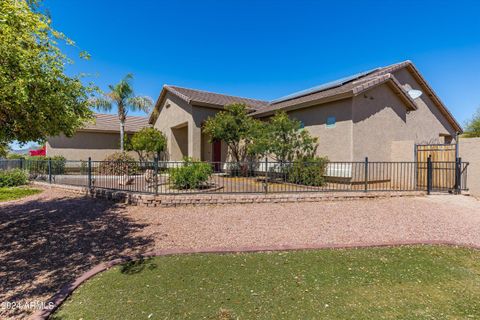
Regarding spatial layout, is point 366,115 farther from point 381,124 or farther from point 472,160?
point 472,160

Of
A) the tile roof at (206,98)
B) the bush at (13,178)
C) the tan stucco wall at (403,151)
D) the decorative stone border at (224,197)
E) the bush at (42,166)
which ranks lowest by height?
the decorative stone border at (224,197)

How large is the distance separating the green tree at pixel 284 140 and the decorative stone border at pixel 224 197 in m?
3.61

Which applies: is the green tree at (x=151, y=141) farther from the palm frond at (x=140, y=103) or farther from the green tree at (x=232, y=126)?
the green tree at (x=232, y=126)

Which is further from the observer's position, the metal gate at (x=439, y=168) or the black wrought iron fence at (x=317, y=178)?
the metal gate at (x=439, y=168)

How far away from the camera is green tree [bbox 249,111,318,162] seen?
12.3 m

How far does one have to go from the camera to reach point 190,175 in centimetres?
999

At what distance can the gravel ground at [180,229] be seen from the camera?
4461mm

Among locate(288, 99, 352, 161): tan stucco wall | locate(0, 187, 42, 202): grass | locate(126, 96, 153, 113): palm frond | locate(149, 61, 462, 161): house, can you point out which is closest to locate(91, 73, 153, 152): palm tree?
locate(126, 96, 153, 113): palm frond

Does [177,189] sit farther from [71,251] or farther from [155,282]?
[155,282]

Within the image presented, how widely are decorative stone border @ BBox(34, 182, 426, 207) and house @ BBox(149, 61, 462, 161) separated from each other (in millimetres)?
2462

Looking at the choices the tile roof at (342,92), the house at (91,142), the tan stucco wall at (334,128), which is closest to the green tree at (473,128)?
the tile roof at (342,92)

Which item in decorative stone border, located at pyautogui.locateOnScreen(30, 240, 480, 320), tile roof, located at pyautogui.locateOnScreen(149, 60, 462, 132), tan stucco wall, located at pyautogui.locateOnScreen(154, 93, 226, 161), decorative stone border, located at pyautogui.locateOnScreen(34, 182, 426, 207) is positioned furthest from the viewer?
tan stucco wall, located at pyautogui.locateOnScreen(154, 93, 226, 161)

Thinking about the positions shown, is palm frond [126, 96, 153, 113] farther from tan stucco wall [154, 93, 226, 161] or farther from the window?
the window

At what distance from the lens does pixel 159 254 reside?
4855 millimetres
